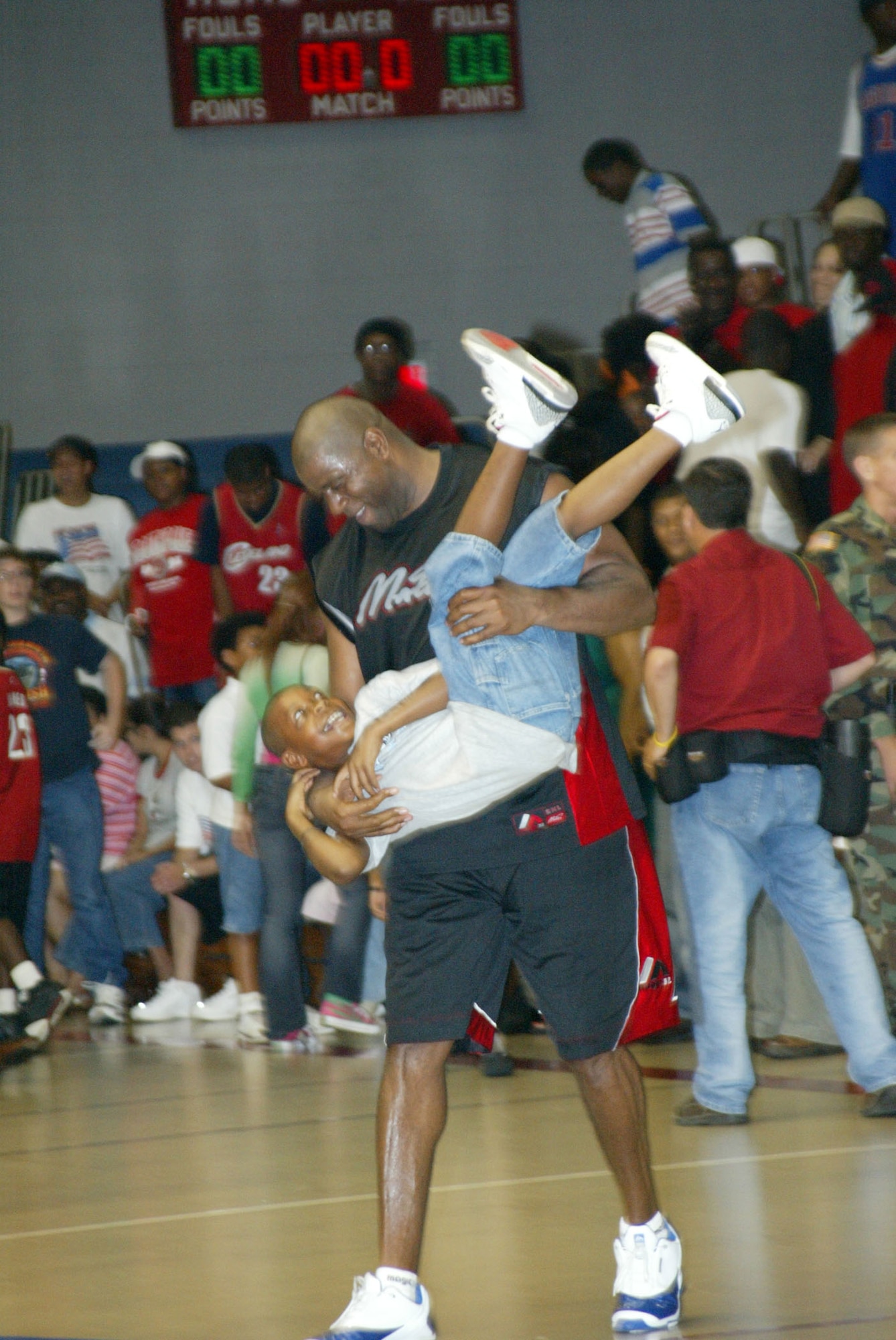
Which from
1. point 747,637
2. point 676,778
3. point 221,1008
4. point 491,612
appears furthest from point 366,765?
point 221,1008

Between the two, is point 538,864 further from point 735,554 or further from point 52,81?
point 52,81

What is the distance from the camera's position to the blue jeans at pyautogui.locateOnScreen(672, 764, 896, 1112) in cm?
479

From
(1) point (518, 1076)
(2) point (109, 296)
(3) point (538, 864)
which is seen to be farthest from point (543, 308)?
(3) point (538, 864)

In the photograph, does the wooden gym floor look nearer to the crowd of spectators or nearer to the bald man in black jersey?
the bald man in black jersey

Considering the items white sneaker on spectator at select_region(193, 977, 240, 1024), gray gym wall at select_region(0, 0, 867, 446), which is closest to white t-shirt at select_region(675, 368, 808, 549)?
white sneaker on spectator at select_region(193, 977, 240, 1024)

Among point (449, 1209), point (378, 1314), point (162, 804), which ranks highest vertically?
point (378, 1314)

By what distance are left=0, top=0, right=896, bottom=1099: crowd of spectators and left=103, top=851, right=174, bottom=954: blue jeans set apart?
1 cm

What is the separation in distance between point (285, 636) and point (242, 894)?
4.59ft

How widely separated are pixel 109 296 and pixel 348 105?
2.15 m

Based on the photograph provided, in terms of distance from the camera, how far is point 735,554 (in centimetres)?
495

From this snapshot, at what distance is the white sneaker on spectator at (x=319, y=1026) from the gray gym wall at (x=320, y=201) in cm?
597

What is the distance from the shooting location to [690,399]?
299cm

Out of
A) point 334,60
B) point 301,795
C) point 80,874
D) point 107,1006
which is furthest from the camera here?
point 334,60

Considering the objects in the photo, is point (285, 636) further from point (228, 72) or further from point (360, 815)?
point (228, 72)
